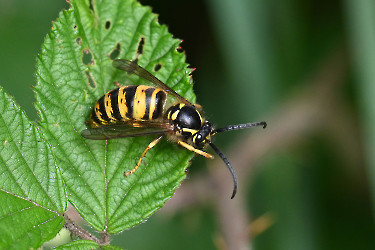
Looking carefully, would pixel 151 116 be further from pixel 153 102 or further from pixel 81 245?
pixel 81 245

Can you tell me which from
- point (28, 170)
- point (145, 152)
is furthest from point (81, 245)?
point (145, 152)

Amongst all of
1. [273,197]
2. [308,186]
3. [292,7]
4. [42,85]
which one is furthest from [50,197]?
[292,7]

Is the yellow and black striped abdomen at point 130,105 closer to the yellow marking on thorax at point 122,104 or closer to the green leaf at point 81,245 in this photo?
the yellow marking on thorax at point 122,104

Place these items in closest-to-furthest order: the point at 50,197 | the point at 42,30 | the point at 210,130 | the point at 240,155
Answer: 1. the point at 50,197
2. the point at 210,130
3. the point at 240,155
4. the point at 42,30

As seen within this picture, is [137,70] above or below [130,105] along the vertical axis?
above

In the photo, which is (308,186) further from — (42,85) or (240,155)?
(42,85)

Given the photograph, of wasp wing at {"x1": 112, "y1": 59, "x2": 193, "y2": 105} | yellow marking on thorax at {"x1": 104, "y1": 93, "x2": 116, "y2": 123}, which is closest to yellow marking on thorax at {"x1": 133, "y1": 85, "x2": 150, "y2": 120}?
wasp wing at {"x1": 112, "y1": 59, "x2": 193, "y2": 105}

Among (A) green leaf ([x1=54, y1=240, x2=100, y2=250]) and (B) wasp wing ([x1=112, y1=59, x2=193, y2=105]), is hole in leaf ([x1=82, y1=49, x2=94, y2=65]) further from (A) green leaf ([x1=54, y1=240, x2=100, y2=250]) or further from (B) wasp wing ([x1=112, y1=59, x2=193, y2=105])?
(A) green leaf ([x1=54, y1=240, x2=100, y2=250])

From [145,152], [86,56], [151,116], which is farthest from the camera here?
[86,56]
